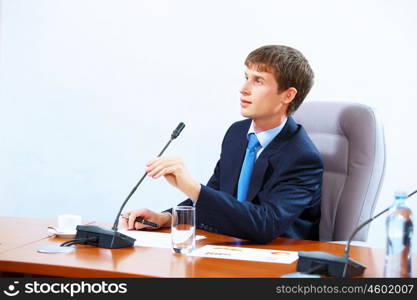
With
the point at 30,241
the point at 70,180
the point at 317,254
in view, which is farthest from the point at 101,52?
the point at 317,254

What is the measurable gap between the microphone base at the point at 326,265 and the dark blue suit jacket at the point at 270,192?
0.37m

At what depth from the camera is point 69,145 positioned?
3.40 meters

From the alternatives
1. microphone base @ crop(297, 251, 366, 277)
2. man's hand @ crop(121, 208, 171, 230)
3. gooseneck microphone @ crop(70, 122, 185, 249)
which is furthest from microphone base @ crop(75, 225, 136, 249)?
microphone base @ crop(297, 251, 366, 277)

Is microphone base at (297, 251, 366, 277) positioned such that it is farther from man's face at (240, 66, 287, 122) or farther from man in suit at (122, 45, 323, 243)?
man's face at (240, 66, 287, 122)

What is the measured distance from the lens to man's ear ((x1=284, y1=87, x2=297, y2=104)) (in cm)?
211

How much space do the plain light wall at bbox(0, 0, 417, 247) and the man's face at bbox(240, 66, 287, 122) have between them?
0.86 meters

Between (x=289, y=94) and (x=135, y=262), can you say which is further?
(x=289, y=94)

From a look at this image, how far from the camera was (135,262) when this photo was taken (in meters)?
1.42

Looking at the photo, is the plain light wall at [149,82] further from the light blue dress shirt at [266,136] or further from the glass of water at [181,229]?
the glass of water at [181,229]

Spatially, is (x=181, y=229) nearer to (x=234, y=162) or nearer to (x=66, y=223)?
(x=66, y=223)

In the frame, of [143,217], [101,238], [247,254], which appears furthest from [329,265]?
[143,217]

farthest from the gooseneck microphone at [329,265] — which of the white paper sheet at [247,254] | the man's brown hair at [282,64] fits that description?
the man's brown hair at [282,64]

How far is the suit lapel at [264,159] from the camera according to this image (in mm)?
1995

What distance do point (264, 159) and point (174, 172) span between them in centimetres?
45
